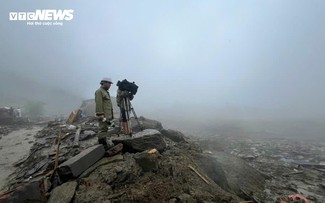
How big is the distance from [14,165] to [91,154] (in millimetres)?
5164

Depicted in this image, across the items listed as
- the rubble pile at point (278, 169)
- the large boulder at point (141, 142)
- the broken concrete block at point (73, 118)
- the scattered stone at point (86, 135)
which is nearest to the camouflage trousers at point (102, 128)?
the large boulder at point (141, 142)

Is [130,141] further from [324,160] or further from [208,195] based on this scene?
[324,160]

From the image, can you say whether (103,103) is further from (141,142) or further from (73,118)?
(73,118)

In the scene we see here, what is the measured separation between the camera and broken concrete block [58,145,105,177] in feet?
18.3

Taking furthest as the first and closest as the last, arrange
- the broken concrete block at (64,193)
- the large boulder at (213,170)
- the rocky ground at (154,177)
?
the large boulder at (213,170), the rocky ground at (154,177), the broken concrete block at (64,193)

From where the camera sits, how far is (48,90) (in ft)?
294

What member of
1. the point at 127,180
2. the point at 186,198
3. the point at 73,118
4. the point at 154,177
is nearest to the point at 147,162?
the point at 154,177

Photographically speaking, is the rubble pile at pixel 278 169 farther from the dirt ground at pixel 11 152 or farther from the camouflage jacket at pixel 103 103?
the dirt ground at pixel 11 152

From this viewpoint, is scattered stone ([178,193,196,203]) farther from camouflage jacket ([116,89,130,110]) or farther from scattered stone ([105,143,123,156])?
camouflage jacket ([116,89,130,110])

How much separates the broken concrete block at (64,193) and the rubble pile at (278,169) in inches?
185

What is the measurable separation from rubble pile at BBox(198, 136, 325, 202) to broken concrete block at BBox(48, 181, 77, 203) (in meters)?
4.70

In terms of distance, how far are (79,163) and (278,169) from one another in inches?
350

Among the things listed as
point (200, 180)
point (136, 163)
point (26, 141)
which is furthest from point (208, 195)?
point (26, 141)

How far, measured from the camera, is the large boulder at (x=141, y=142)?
7020mm
